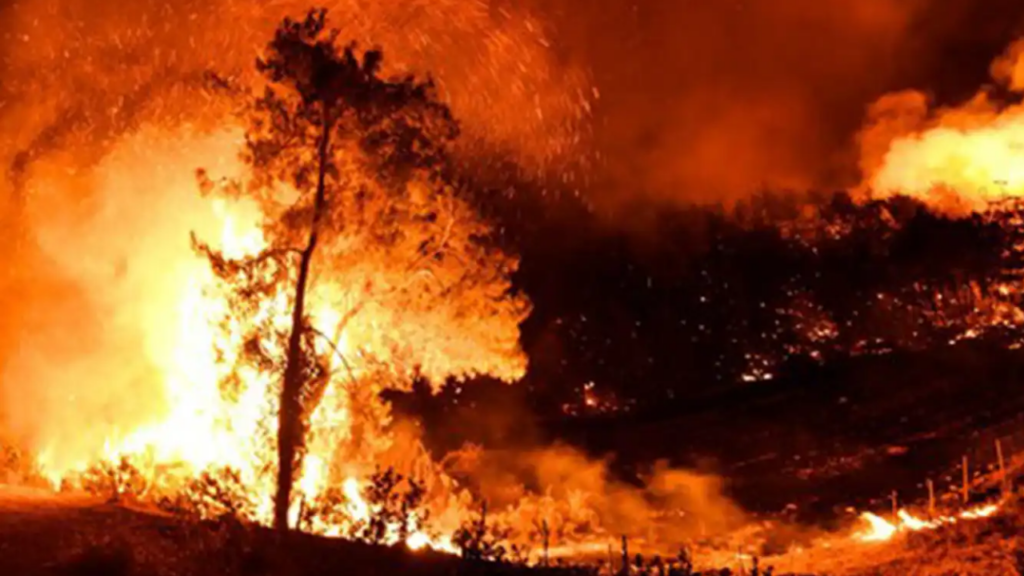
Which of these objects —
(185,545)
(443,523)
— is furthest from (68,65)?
(185,545)

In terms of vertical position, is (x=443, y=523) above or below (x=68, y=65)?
below

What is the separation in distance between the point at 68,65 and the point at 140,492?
11204mm

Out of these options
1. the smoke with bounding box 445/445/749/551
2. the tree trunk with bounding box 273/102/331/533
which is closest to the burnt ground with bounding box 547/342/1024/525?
the smoke with bounding box 445/445/749/551

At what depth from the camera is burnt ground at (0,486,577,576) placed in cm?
994

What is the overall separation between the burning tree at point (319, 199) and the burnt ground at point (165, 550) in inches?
92.8

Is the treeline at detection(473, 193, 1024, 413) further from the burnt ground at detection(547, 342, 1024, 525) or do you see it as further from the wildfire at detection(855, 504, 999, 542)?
the wildfire at detection(855, 504, 999, 542)

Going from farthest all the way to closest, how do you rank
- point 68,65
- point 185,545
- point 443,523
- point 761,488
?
point 761,488, point 68,65, point 443,523, point 185,545

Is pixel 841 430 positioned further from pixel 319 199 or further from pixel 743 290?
pixel 319 199

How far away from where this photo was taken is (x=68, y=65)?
866 inches

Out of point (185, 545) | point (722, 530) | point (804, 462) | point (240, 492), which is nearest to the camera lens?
point (185, 545)

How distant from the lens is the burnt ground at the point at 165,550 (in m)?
9.94

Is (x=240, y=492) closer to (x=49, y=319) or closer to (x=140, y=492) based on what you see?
(x=140, y=492)

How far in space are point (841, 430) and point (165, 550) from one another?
23.0m

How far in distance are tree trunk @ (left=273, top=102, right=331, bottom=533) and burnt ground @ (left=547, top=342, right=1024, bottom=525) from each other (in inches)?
471
